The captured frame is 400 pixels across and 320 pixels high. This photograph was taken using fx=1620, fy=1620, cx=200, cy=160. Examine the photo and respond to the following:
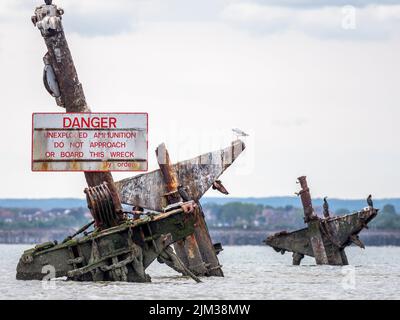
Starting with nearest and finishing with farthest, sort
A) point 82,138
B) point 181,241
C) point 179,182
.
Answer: point 82,138
point 181,241
point 179,182

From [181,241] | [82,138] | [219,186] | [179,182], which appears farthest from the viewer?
[219,186]

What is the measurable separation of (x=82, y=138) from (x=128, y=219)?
10.4 ft

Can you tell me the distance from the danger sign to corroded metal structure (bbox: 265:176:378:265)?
1208 cm

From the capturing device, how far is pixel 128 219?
146ft

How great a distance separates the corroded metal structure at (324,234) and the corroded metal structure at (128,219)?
754cm

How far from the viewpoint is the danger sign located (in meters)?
46.1

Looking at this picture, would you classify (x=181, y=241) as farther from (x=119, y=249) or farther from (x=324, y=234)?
(x=324, y=234)

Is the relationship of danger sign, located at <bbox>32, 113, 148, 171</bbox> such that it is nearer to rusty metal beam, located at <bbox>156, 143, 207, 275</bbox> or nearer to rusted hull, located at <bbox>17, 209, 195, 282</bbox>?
rusty metal beam, located at <bbox>156, 143, 207, 275</bbox>

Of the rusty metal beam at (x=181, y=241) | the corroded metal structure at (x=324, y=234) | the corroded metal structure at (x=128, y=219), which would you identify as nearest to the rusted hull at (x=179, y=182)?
the corroded metal structure at (x=128, y=219)

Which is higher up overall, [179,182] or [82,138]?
[82,138]

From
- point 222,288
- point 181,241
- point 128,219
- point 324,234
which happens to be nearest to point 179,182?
point 181,241

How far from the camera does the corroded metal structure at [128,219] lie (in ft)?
142

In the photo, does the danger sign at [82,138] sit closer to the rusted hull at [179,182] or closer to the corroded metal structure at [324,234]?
the rusted hull at [179,182]
